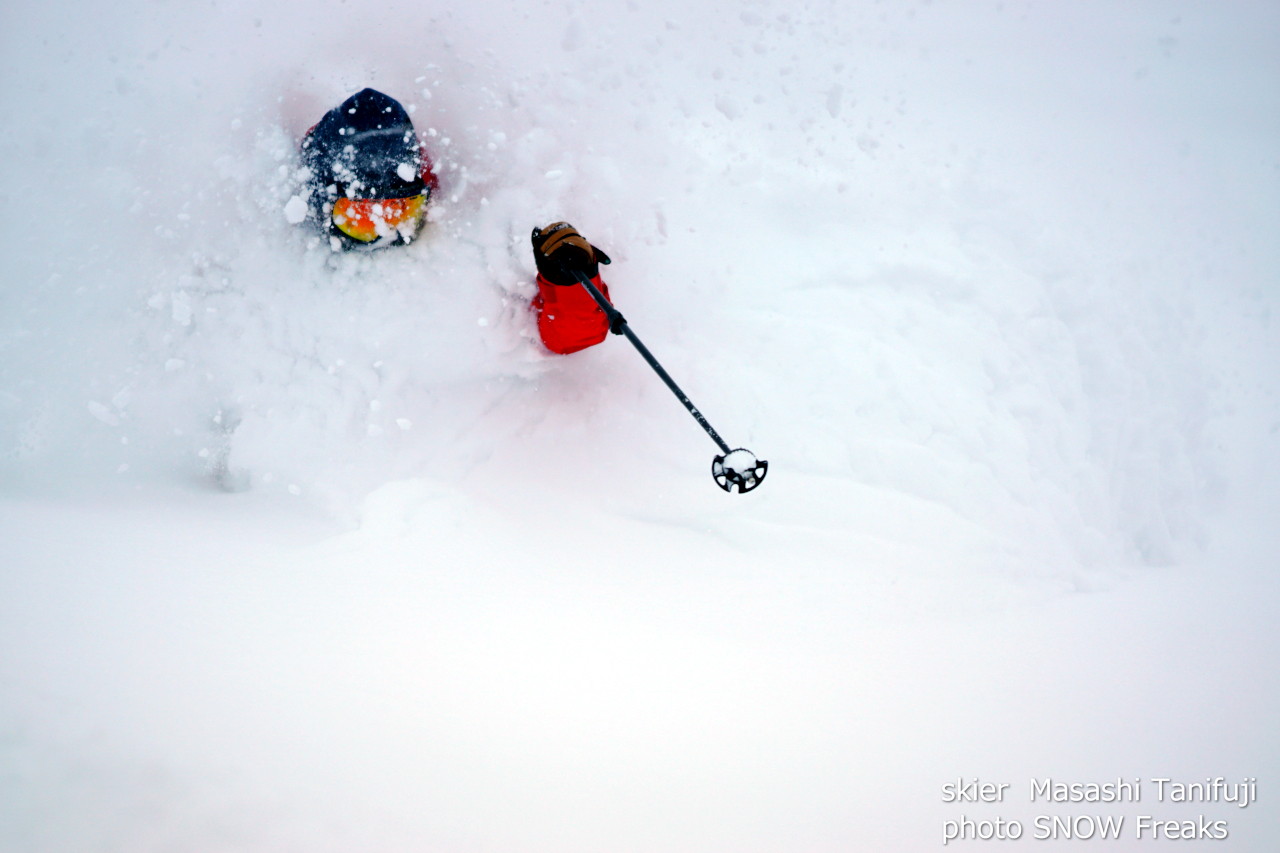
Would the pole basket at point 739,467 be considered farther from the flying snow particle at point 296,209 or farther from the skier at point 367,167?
the flying snow particle at point 296,209

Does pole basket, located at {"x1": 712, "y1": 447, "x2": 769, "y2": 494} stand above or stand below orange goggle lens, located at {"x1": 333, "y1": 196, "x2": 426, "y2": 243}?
below

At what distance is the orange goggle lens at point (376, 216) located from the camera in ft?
8.10

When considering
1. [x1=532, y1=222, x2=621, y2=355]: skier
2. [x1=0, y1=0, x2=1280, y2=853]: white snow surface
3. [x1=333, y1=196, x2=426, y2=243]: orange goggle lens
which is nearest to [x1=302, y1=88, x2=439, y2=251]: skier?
[x1=333, y1=196, x2=426, y2=243]: orange goggle lens

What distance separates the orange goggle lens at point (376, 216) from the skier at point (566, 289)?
0.53m

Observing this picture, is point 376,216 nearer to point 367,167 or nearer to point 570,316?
point 367,167

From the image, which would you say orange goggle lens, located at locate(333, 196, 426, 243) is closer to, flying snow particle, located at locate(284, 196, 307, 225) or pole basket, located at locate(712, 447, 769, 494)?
flying snow particle, located at locate(284, 196, 307, 225)

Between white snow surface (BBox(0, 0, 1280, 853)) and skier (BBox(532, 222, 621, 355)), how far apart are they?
45cm

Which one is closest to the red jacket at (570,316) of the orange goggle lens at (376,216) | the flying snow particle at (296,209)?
the orange goggle lens at (376,216)

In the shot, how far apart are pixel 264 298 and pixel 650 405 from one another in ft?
5.66

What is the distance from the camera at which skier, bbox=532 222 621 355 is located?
227 centimetres

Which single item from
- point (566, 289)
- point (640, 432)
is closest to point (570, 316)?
point (566, 289)

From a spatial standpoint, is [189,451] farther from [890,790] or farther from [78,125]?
[890,790]

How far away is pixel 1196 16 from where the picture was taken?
3721mm

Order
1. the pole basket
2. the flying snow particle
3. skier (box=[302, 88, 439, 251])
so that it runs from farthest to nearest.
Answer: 1. the flying snow particle
2. skier (box=[302, 88, 439, 251])
3. the pole basket
